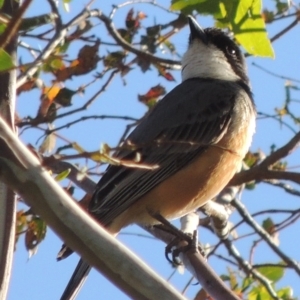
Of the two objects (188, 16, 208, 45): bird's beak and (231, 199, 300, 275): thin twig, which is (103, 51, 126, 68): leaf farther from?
(231, 199, 300, 275): thin twig

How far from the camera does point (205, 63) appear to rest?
627cm

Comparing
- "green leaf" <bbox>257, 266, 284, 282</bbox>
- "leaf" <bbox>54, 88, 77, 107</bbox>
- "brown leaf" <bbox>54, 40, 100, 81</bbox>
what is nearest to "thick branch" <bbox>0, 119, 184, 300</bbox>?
"leaf" <bbox>54, 88, 77, 107</bbox>

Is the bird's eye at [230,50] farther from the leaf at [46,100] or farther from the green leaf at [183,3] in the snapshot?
the green leaf at [183,3]

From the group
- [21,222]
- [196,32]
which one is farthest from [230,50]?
[21,222]

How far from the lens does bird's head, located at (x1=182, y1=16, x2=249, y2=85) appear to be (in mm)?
6188

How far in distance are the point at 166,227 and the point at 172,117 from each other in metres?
0.91

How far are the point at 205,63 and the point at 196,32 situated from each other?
30 cm

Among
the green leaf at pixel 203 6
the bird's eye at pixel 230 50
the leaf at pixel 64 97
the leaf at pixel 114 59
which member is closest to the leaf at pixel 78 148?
the green leaf at pixel 203 6

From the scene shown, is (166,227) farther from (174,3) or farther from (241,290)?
(174,3)

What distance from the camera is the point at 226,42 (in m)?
6.22

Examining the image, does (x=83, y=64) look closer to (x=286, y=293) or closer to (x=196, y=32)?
(x=196, y=32)

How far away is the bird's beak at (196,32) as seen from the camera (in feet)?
19.5

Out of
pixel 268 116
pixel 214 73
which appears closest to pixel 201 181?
pixel 268 116

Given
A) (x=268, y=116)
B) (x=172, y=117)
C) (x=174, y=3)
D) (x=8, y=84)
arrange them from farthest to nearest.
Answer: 1. (x=268, y=116)
2. (x=172, y=117)
3. (x=174, y=3)
4. (x=8, y=84)
